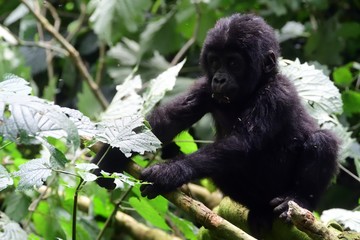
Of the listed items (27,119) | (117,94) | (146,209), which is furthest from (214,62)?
(27,119)

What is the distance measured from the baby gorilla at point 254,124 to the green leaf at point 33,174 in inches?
37.9

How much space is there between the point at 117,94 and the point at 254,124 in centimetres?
72

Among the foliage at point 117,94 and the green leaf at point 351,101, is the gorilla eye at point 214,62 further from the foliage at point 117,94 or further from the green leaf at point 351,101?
the green leaf at point 351,101

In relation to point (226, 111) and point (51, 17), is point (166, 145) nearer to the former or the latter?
point (226, 111)

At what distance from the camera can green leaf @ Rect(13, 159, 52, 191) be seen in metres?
1.95

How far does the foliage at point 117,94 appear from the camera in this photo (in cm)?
199

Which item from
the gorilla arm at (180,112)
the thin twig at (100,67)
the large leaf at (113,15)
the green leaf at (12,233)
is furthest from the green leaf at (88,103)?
the green leaf at (12,233)

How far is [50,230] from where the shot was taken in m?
3.51

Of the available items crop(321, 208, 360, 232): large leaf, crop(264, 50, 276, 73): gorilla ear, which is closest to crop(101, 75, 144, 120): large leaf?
crop(264, 50, 276, 73): gorilla ear

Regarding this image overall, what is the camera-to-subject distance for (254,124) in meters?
2.98

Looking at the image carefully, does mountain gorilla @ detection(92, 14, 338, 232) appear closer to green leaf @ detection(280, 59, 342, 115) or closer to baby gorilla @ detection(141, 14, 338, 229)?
baby gorilla @ detection(141, 14, 338, 229)

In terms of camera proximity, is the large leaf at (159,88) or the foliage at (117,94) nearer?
the foliage at (117,94)

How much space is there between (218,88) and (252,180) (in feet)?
1.44

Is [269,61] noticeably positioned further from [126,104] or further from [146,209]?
[146,209]
